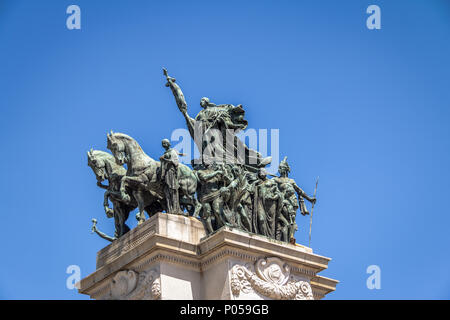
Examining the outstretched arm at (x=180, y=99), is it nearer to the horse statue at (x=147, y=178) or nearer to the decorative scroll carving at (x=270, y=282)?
the horse statue at (x=147, y=178)

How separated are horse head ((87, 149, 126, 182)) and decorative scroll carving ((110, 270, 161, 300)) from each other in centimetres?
303

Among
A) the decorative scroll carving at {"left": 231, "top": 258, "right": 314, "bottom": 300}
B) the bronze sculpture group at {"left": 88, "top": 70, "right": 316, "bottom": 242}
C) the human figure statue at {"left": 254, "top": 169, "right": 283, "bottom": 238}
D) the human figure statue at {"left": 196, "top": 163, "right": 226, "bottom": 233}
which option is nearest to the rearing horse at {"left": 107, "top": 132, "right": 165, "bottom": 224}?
the bronze sculpture group at {"left": 88, "top": 70, "right": 316, "bottom": 242}

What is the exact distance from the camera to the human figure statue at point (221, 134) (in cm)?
3059

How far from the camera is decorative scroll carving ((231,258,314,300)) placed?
91.6 ft

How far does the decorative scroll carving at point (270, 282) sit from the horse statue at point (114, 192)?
353 cm

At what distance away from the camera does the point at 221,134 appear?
30891mm

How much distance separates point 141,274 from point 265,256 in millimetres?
3168

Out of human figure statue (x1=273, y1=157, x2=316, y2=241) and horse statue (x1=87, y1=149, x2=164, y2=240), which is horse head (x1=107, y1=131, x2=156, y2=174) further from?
human figure statue (x1=273, y1=157, x2=316, y2=241)

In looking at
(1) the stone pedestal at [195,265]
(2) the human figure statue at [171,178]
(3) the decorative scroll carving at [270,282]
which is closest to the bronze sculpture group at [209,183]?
(2) the human figure statue at [171,178]

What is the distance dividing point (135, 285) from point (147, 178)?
3.03 m

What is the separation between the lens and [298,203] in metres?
31.3

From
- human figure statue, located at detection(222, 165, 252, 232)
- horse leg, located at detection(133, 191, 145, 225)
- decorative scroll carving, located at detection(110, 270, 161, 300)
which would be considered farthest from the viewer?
horse leg, located at detection(133, 191, 145, 225)
